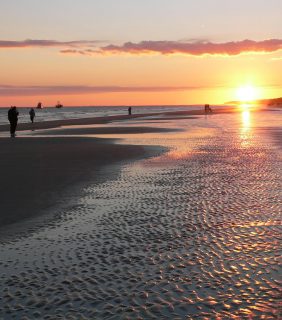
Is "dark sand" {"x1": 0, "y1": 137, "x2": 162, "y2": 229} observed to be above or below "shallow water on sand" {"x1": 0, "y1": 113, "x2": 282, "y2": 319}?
above

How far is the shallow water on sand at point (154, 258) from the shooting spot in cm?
542

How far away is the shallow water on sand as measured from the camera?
5.42m

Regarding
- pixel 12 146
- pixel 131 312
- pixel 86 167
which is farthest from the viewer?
pixel 12 146

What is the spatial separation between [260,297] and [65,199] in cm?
734

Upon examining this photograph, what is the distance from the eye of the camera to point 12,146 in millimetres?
26984

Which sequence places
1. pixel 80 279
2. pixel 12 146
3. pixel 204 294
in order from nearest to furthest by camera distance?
1. pixel 204 294
2. pixel 80 279
3. pixel 12 146

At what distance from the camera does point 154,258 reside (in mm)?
7121

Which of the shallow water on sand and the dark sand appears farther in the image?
the dark sand

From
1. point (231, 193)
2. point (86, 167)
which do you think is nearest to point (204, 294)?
point (231, 193)

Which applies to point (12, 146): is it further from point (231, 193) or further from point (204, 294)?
point (204, 294)

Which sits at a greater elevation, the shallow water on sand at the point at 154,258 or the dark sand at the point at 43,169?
the dark sand at the point at 43,169

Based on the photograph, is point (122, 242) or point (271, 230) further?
point (271, 230)

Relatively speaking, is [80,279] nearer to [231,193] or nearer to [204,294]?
[204,294]

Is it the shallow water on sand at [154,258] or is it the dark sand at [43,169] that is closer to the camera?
the shallow water on sand at [154,258]
